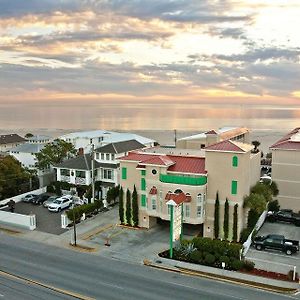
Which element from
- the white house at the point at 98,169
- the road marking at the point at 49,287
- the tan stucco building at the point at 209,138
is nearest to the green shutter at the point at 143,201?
the white house at the point at 98,169

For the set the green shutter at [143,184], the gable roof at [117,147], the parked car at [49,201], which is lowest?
the parked car at [49,201]

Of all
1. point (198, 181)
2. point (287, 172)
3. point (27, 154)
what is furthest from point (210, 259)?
point (27, 154)

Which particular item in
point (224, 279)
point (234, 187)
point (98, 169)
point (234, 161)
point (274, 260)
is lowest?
point (274, 260)

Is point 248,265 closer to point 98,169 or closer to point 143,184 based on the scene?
point 143,184

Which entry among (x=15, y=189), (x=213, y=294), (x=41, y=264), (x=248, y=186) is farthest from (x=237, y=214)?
(x=15, y=189)

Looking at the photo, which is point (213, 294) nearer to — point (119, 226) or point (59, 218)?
point (119, 226)

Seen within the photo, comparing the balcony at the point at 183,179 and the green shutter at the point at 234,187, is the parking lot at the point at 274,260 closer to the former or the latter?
the green shutter at the point at 234,187
